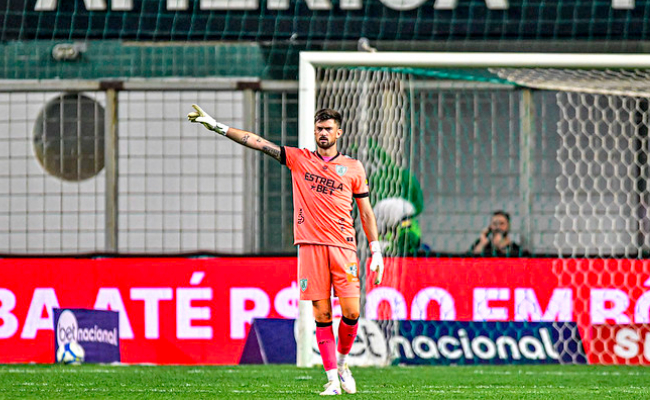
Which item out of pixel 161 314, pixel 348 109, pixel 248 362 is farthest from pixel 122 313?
pixel 348 109

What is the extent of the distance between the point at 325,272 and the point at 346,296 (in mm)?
173

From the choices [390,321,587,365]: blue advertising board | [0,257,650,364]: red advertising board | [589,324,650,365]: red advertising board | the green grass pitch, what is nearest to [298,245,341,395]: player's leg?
the green grass pitch

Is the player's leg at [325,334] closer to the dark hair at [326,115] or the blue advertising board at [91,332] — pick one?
the dark hair at [326,115]

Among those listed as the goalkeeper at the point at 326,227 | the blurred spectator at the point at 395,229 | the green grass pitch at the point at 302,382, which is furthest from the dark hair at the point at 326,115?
the blurred spectator at the point at 395,229

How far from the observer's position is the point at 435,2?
10.4 metres

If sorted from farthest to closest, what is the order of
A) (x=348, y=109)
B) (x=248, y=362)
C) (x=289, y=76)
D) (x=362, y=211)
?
(x=289, y=76)
(x=348, y=109)
(x=248, y=362)
(x=362, y=211)

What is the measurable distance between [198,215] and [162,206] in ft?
1.09

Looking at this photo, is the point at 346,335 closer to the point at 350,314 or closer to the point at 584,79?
the point at 350,314

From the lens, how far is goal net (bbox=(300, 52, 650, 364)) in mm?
8758

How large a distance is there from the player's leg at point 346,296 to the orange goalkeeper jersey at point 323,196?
0.07 metres

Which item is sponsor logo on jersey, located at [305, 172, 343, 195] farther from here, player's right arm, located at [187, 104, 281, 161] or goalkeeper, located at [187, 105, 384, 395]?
player's right arm, located at [187, 104, 281, 161]

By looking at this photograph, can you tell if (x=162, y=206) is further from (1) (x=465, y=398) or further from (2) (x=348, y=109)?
(1) (x=465, y=398)

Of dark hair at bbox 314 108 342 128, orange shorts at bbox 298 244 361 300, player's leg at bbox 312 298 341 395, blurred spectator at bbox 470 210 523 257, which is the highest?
dark hair at bbox 314 108 342 128

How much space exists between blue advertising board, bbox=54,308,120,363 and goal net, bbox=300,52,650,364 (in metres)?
1.87
